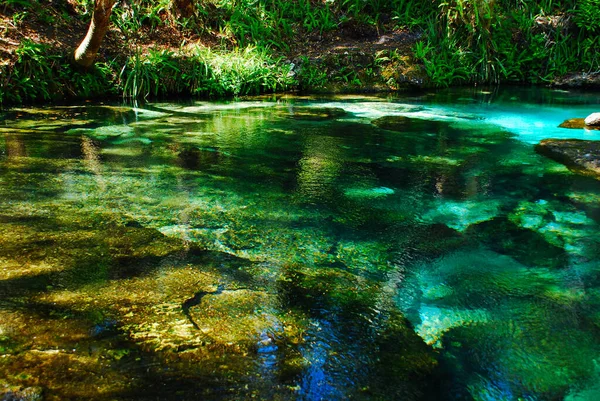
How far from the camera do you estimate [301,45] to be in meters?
9.70

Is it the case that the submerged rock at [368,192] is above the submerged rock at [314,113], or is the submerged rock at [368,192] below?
below

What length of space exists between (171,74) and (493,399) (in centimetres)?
735

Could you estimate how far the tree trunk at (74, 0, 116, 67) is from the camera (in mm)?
6039

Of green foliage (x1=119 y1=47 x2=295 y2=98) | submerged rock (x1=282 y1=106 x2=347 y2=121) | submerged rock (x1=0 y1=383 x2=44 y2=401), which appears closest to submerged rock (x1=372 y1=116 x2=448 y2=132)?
submerged rock (x1=282 y1=106 x2=347 y2=121)

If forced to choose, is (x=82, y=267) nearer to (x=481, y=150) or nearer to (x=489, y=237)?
(x=489, y=237)

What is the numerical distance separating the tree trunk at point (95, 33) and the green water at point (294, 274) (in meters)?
2.37

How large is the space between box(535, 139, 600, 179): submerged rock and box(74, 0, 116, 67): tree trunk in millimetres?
→ 5263

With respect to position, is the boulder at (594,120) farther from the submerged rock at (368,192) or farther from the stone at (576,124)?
Answer: the submerged rock at (368,192)

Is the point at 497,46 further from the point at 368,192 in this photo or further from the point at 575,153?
the point at 368,192

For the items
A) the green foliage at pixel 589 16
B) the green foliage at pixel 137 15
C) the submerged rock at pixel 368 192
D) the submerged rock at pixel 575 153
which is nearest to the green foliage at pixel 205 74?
the green foliage at pixel 137 15

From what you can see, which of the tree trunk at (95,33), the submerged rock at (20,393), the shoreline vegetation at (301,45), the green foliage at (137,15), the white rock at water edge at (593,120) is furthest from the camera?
the green foliage at (137,15)

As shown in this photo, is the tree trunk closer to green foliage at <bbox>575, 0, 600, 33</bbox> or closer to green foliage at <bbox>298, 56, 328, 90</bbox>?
green foliage at <bbox>298, 56, 328, 90</bbox>

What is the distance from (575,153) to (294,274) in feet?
10.9

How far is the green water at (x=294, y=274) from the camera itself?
1.53m
